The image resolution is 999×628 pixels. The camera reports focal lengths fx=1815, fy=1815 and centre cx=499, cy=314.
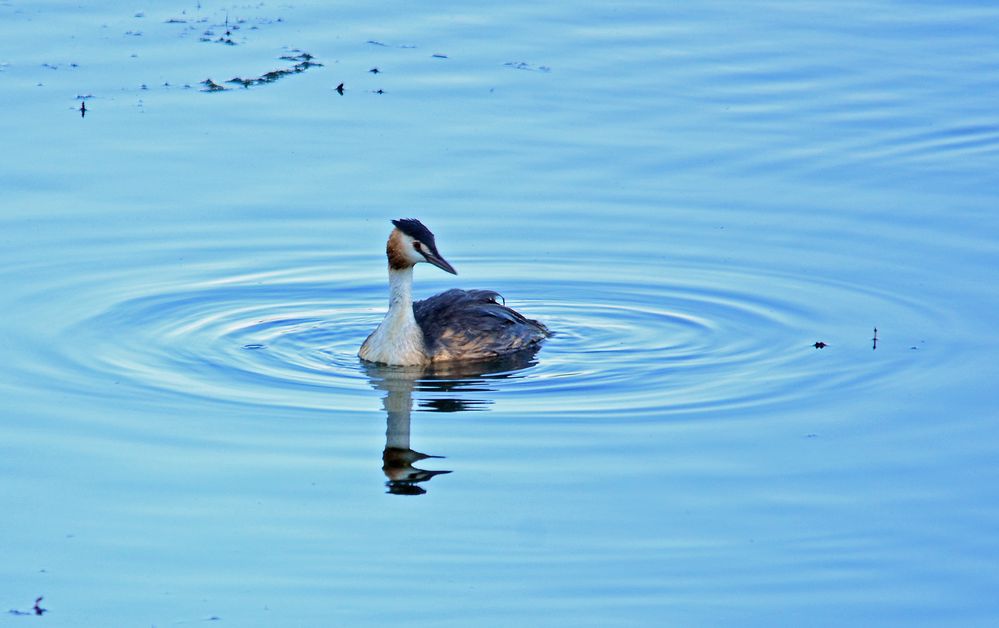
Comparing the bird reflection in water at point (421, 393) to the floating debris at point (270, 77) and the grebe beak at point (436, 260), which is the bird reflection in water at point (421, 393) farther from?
the floating debris at point (270, 77)

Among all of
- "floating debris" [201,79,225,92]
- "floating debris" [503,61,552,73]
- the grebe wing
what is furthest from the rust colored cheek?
"floating debris" [503,61,552,73]

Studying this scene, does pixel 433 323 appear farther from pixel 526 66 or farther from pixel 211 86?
pixel 526 66

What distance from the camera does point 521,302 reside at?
1636 centimetres

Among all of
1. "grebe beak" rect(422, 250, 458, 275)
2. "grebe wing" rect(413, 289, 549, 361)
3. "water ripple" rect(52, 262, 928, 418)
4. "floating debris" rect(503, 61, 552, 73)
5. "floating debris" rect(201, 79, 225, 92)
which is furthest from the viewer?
"floating debris" rect(503, 61, 552, 73)

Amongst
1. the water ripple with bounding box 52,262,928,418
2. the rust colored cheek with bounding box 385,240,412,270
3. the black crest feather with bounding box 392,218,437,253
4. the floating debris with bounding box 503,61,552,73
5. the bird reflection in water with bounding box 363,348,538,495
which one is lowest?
the bird reflection in water with bounding box 363,348,538,495

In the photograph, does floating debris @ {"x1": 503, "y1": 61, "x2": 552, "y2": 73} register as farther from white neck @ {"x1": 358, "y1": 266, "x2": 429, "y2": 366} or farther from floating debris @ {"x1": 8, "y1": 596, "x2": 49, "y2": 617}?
floating debris @ {"x1": 8, "y1": 596, "x2": 49, "y2": 617}

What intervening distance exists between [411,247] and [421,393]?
129 centimetres

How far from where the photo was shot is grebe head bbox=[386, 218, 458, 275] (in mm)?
14477

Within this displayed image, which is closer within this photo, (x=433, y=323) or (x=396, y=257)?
(x=396, y=257)

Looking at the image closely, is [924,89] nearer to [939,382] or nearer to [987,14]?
[987,14]

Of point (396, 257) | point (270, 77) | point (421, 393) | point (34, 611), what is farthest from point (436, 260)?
point (270, 77)

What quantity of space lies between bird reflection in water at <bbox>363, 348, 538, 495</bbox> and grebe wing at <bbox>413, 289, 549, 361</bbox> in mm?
108

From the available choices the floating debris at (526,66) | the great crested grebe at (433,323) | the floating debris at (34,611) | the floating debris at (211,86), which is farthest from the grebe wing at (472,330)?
the floating debris at (526,66)

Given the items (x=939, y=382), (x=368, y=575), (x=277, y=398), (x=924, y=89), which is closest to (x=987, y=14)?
(x=924, y=89)
